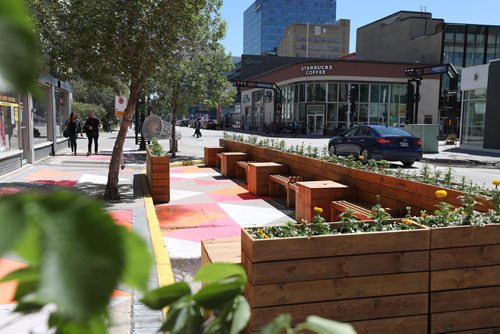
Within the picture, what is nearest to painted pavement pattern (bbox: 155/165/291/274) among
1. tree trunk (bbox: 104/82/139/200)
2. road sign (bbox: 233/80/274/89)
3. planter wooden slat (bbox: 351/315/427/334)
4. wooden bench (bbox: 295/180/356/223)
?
wooden bench (bbox: 295/180/356/223)

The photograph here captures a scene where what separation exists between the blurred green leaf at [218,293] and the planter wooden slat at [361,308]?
2.88m

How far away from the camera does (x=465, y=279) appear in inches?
157

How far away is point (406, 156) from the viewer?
688 inches

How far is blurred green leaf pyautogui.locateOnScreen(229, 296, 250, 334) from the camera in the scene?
72 cm

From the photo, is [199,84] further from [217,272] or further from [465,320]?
[217,272]

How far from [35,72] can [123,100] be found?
15.6 m

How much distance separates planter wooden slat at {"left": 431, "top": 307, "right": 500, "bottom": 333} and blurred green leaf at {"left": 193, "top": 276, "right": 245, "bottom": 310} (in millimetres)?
3661

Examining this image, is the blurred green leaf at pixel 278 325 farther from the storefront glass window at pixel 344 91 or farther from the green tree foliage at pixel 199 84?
the storefront glass window at pixel 344 91

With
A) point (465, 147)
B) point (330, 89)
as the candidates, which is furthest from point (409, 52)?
point (465, 147)

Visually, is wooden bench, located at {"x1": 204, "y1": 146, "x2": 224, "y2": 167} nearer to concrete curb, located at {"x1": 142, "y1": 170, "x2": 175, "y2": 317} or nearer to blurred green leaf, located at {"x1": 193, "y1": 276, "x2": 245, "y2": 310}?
concrete curb, located at {"x1": 142, "y1": 170, "x2": 175, "y2": 317}

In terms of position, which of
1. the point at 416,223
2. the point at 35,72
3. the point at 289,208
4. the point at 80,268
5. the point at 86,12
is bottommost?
the point at 289,208

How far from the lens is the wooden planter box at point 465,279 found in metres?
3.94

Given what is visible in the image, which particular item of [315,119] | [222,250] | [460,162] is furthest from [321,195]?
[315,119]

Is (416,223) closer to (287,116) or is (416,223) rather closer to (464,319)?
(464,319)
